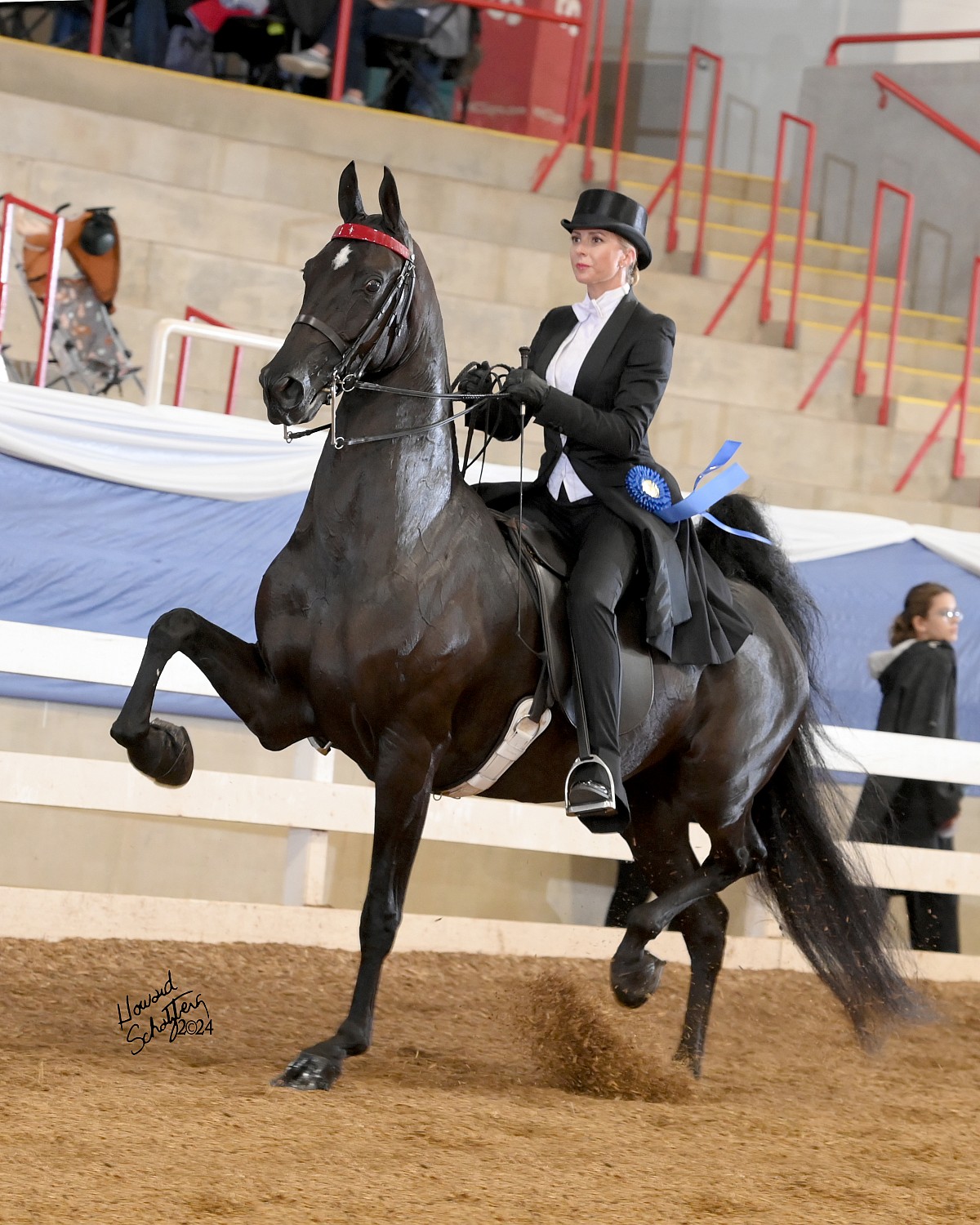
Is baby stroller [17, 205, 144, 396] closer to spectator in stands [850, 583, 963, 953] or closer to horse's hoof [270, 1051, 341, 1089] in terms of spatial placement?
spectator in stands [850, 583, 963, 953]

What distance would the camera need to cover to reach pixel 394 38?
38.4ft

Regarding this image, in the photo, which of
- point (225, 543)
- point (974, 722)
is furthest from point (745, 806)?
point (974, 722)

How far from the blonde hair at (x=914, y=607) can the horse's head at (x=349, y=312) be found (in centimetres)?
381

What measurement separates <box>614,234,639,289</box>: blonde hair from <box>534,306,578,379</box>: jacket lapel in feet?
0.61

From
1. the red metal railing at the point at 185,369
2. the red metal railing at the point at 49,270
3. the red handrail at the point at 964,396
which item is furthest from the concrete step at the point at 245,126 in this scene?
the red handrail at the point at 964,396

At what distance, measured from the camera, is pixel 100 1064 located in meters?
3.52

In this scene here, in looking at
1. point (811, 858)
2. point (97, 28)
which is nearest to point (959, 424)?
point (811, 858)

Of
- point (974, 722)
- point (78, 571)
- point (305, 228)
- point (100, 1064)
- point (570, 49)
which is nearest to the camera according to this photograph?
point (100, 1064)

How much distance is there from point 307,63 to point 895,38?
5.26 metres

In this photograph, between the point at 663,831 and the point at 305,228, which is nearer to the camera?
the point at 663,831

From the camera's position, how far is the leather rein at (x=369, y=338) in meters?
3.34

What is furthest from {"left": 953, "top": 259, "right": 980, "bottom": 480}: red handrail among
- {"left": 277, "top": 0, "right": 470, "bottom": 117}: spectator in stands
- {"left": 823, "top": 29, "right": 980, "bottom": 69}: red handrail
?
{"left": 277, "top": 0, "right": 470, "bottom": 117}: spectator in stands

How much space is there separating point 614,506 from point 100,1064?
200 cm

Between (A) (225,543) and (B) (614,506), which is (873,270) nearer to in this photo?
(A) (225,543)
